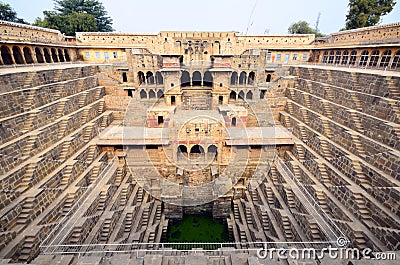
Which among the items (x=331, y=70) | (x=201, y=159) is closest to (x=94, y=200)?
(x=201, y=159)

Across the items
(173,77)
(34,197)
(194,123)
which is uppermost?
(173,77)

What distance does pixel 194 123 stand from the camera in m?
14.7

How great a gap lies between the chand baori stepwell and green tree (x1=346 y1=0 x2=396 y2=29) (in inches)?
201

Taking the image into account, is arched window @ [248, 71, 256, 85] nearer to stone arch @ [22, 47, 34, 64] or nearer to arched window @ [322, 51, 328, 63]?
arched window @ [322, 51, 328, 63]

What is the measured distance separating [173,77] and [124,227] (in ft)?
44.0

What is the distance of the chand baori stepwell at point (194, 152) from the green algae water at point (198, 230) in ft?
1.78

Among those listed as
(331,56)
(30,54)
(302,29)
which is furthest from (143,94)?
(302,29)

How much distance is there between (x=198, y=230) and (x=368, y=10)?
3502 cm

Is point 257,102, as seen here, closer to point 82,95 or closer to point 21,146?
point 82,95

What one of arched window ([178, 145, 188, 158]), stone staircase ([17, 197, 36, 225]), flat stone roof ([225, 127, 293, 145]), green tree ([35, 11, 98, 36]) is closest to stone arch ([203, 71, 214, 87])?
flat stone roof ([225, 127, 293, 145])

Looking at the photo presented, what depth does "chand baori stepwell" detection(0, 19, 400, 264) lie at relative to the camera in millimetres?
8547

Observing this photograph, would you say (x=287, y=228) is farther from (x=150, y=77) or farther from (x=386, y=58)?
(x=386, y=58)

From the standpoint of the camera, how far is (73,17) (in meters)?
30.3

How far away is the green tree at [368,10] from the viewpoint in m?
25.2
